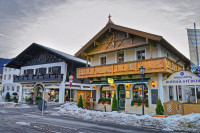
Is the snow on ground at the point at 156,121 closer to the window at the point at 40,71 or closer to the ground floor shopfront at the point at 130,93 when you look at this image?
the ground floor shopfront at the point at 130,93

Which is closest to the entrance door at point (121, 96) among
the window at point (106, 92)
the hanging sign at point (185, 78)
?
the window at point (106, 92)

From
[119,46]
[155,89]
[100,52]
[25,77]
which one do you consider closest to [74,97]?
[25,77]

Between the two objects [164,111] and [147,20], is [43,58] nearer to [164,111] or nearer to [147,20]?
[147,20]

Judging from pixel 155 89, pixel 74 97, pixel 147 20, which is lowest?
pixel 74 97

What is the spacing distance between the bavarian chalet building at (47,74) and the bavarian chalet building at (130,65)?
7.75 metres

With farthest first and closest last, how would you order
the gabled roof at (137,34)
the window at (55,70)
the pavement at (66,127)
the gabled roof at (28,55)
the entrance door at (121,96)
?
the gabled roof at (28,55) < the window at (55,70) < the entrance door at (121,96) < the gabled roof at (137,34) < the pavement at (66,127)

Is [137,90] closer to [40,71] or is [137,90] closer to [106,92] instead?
[106,92]

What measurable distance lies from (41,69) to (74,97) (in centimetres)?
825

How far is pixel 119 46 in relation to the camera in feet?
59.9

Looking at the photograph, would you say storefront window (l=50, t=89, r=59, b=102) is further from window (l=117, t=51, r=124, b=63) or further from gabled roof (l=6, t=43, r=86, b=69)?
window (l=117, t=51, r=124, b=63)

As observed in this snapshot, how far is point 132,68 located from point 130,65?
409 mm

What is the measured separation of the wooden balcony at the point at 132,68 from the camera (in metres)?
14.4

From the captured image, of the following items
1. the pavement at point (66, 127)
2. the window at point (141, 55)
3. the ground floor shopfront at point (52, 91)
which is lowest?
the pavement at point (66, 127)

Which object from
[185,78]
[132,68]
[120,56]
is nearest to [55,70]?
[120,56]
